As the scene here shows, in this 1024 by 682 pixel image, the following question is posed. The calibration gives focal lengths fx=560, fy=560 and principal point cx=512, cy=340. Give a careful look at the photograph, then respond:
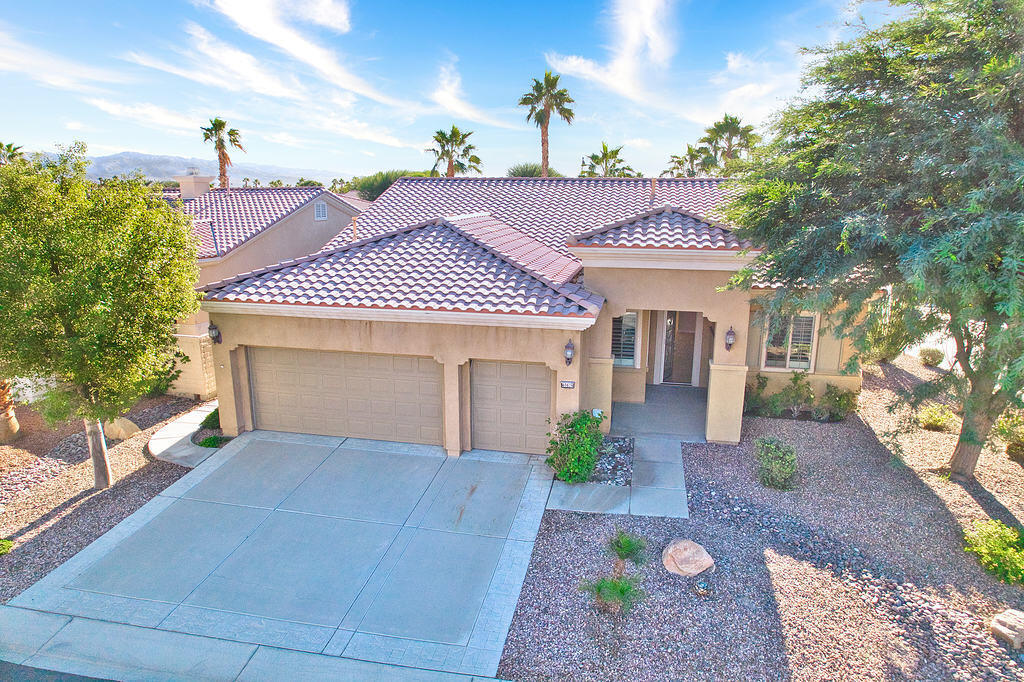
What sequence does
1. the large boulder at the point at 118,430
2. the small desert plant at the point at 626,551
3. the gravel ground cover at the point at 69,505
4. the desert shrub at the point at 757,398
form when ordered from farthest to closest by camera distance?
1. the desert shrub at the point at 757,398
2. the large boulder at the point at 118,430
3. the gravel ground cover at the point at 69,505
4. the small desert plant at the point at 626,551

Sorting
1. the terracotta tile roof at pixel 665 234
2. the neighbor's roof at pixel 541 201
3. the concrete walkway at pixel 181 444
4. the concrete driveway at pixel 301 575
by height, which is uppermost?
the neighbor's roof at pixel 541 201

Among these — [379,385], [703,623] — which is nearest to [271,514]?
[379,385]

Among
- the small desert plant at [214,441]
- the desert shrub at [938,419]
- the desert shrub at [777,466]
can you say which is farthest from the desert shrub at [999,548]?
the small desert plant at [214,441]

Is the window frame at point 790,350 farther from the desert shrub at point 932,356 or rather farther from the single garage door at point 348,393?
the single garage door at point 348,393

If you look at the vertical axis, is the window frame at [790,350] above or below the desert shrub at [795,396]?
above

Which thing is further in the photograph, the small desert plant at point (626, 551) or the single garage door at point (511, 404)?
the single garage door at point (511, 404)

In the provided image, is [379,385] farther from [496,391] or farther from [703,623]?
[703,623]

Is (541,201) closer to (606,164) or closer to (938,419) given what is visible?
(938,419)
